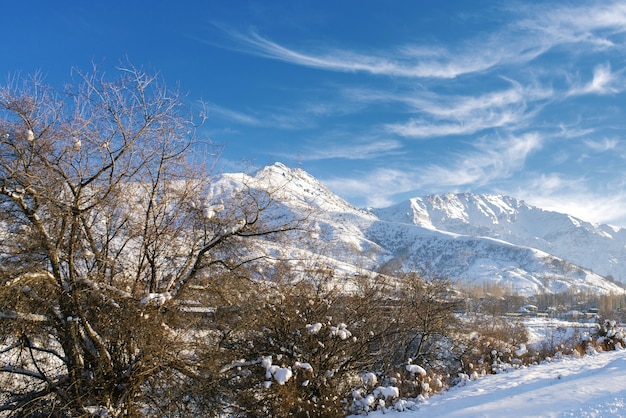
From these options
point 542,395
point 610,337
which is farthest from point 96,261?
point 610,337

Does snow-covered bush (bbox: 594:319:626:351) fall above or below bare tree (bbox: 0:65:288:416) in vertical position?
below

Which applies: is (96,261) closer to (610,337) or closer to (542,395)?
(542,395)

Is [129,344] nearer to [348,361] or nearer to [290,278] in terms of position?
[290,278]

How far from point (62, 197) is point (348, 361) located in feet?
33.9

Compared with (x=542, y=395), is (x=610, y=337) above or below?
below

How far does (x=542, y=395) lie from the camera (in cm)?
986

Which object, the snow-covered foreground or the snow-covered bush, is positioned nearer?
the snow-covered foreground

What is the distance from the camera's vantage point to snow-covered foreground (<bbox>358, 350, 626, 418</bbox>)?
8.59 m

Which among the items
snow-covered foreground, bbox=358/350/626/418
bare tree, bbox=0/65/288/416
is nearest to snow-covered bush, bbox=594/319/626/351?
snow-covered foreground, bbox=358/350/626/418

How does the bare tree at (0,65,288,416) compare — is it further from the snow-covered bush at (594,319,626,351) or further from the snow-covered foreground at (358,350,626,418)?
the snow-covered bush at (594,319,626,351)

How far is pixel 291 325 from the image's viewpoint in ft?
49.0

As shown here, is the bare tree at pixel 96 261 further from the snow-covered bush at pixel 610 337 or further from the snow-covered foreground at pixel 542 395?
the snow-covered bush at pixel 610 337

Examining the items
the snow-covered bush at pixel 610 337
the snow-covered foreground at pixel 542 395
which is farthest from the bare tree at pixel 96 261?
the snow-covered bush at pixel 610 337

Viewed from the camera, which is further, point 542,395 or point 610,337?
point 610,337
